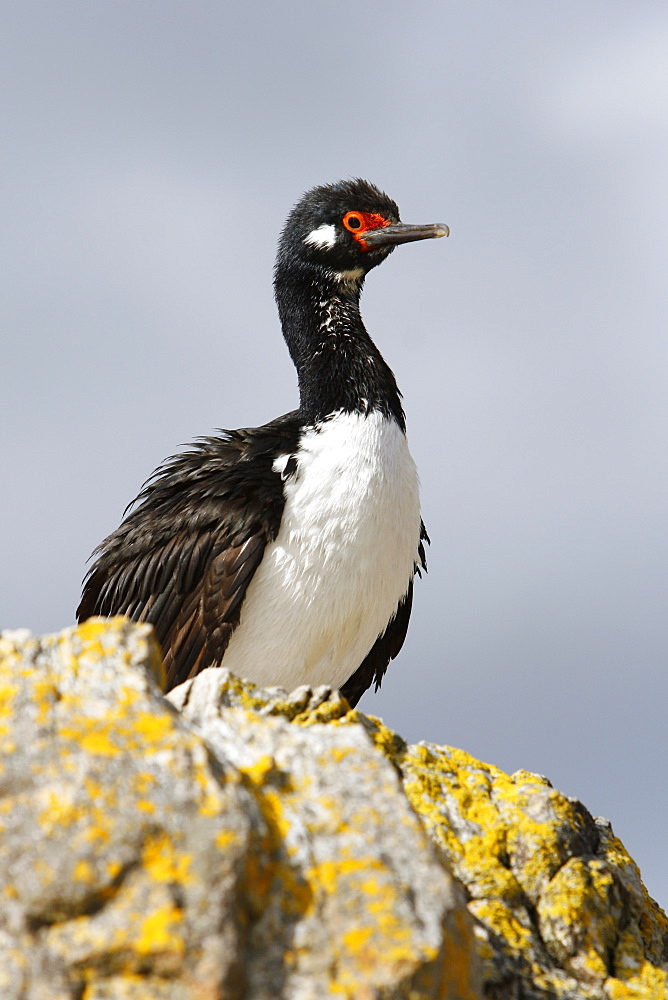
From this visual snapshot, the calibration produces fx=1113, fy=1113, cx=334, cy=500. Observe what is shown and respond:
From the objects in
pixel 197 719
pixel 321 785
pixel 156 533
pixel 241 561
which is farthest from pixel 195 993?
pixel 156 533

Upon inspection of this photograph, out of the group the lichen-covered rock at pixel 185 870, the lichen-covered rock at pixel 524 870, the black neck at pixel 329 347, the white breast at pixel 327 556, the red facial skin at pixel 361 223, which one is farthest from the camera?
the red facial skin at pixel 361 223

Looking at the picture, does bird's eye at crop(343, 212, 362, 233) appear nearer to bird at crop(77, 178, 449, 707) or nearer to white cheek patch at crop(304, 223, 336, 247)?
white cheek patch at crop(304, 223, 336, 247)

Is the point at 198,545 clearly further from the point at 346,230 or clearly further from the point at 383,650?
the point at 346,230

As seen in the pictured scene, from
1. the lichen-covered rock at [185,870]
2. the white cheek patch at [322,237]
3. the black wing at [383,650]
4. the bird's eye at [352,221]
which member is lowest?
the lichen-covered rock at [185,870]

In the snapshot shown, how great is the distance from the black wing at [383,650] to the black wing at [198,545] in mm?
1523

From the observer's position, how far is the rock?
2.53 m

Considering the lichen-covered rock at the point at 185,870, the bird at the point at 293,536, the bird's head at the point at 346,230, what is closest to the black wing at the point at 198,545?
the bird at the point at 293,536

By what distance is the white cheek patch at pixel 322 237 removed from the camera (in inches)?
342

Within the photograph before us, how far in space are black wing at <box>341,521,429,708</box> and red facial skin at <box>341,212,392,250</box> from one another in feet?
7.64

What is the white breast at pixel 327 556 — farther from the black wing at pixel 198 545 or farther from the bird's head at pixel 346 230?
the bird's head at pixel 346 230

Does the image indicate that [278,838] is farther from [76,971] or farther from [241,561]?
[241,561]

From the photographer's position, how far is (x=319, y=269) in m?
8.64

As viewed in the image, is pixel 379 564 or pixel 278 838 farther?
pixel 379 564

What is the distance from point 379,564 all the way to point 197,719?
4.32 meters
